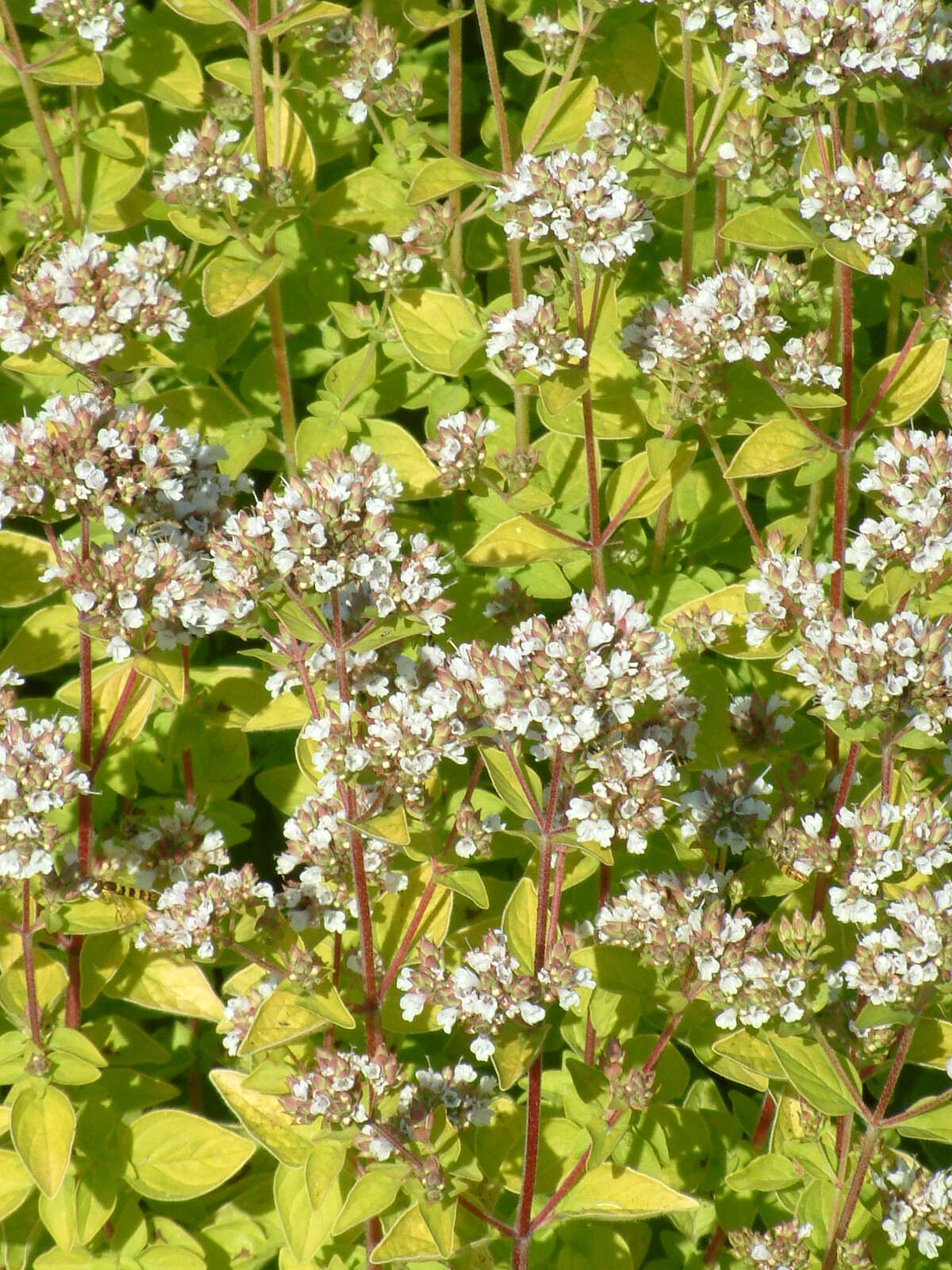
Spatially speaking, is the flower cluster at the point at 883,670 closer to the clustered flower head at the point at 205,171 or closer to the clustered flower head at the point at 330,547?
the clustered flower head at the point at 330,547

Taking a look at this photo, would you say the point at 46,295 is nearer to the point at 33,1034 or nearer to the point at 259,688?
the point at 259,688

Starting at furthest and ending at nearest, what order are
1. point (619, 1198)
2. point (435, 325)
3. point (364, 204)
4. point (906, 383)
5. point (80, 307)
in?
point (364, 204), point (435, 325), point (906, 383), point (80, 307), point (619, 1198)

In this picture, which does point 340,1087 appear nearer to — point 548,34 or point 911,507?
point 911,507

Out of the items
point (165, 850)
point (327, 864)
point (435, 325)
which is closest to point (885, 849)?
point (327, 864)

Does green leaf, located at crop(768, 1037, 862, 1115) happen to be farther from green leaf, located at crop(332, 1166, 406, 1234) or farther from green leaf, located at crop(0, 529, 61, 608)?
green leaf, located at crop(0, 529, 61, 608)

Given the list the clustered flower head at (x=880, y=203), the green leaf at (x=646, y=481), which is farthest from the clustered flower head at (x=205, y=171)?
the clustered flower head at (x=880, y=203)

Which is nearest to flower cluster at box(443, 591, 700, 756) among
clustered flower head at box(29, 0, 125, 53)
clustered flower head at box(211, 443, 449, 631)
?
clustered flower head at box(211, 443, 449, 631)
